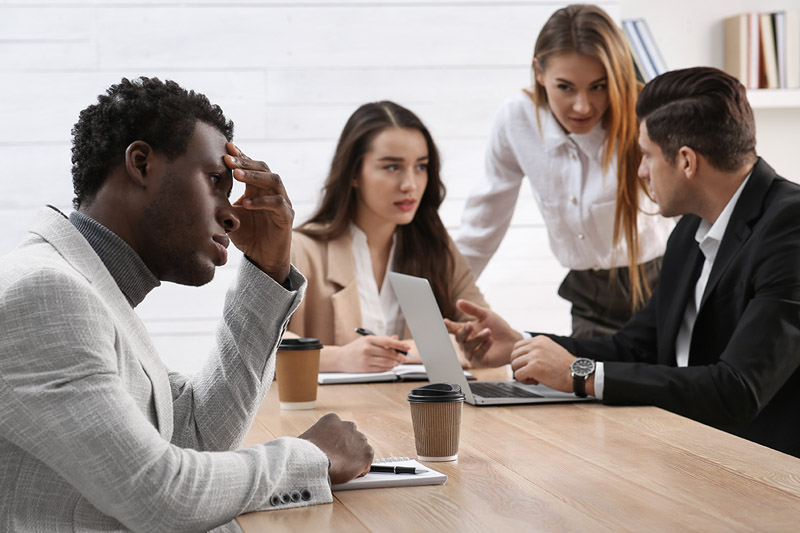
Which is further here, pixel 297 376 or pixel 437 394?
pixel 297 376

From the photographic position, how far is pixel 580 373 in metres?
1.80

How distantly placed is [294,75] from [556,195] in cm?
120

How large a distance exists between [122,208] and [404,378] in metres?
1.09

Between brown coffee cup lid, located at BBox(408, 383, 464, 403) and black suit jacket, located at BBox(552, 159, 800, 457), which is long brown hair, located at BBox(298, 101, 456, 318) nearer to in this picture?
black suit jacket, located at BBox(552, 159, 800, 457)

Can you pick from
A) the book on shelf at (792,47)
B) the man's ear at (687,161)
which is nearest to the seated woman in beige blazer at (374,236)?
the man's ear at (687,161)

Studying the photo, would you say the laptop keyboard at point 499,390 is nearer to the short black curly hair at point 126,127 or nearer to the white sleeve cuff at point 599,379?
the white sleeve cuff at point 599,379

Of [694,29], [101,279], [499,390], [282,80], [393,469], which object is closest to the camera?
[101,279]

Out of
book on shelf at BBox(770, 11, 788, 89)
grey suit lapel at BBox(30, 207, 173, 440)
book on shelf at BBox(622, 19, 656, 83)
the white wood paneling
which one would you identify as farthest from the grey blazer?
book on shelf at BBox(770, 11, 788, 89)

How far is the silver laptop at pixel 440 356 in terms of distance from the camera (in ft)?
5.69

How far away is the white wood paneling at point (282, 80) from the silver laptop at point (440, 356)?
169 cm

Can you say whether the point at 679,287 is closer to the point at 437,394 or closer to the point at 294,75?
the point at 437,394

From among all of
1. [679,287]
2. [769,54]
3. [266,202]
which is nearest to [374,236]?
[679,287]

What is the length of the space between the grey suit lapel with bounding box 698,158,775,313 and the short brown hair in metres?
0.08

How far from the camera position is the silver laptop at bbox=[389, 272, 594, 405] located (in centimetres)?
174
